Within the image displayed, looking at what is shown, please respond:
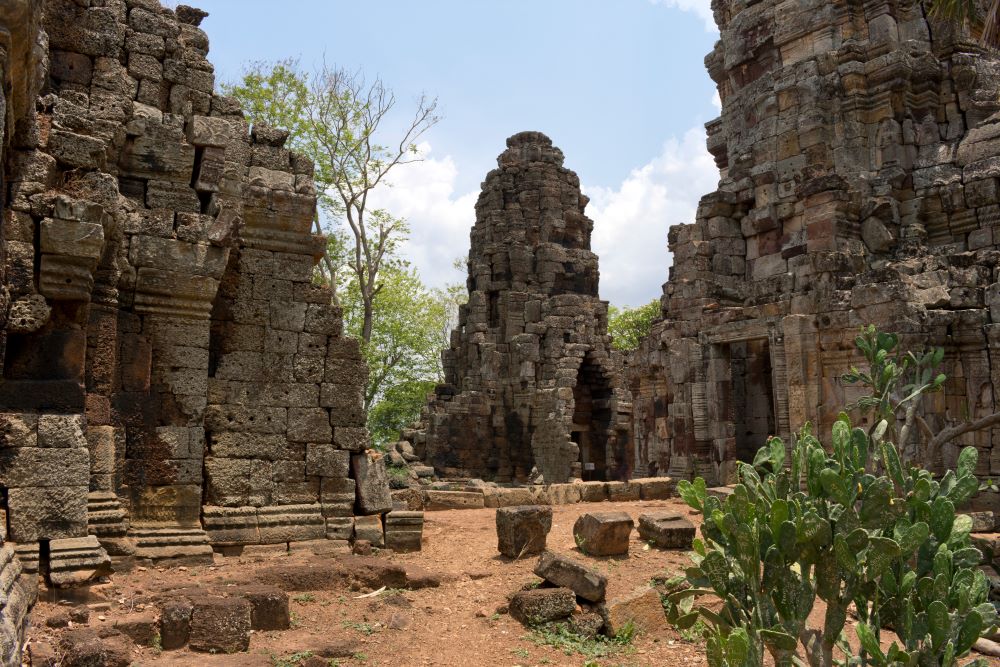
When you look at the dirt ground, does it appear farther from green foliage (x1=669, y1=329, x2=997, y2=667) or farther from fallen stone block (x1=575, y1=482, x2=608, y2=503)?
fallen stone block (x1=575, y1=482, x2=608, y2=503)

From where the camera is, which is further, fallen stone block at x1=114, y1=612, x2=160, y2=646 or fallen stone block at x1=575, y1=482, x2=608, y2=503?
fallen stone block at x1=575, y1=482, x2=608, y2=503

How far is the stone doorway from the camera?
24594 mm

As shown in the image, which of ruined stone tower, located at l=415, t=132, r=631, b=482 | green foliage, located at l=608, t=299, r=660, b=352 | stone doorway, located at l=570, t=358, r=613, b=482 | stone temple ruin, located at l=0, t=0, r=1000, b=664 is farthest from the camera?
green foliage, located at l=608, t=299, r=660, b=352

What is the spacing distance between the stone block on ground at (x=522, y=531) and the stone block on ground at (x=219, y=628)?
132 inches

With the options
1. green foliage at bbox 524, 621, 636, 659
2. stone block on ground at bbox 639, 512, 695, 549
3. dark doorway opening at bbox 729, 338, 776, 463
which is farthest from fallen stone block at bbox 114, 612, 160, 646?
dark doorway opening at bbox 729, 338, 776, 463

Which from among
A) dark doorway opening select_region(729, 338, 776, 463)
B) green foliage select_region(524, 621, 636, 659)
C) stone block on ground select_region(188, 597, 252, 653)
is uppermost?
dark doorway opening select_region(729, 338, 776, 463)

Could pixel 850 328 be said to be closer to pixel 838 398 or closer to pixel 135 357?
pixel 838 398

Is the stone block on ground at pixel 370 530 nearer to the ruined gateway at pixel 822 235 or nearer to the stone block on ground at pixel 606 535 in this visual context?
the stone block on ground at pixel 606 535

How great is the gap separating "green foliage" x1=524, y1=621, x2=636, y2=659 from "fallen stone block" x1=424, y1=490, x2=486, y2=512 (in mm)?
6137

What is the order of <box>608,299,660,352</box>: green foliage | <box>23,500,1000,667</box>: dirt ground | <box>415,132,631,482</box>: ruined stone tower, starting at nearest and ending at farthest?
<box>23,500,1000,667</box>: dirt ground < <box>415,132,631,482</box>: ruined stone tower < <box>608,299,660,352</box>: green foliage

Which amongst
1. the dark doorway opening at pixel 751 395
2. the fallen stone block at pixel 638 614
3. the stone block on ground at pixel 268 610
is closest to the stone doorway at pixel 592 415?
the dark doorway opening at pixel 751 395

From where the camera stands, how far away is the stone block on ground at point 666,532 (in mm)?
8773

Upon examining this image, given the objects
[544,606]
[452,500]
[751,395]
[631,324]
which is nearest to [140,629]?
[544,606]

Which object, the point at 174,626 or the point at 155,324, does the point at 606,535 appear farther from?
the point at 155,324
